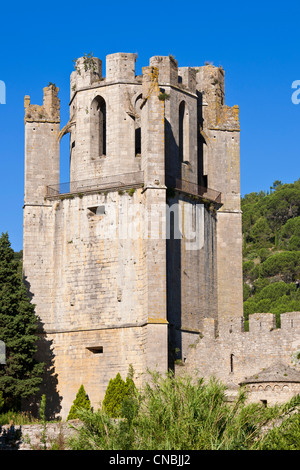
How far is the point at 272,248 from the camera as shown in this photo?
283 feet

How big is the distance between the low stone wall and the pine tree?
4698mm

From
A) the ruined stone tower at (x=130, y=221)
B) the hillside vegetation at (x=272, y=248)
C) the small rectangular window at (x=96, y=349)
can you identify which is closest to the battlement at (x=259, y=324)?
the ruined stone tower at (x=130, y=221)

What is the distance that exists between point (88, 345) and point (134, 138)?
7900mm

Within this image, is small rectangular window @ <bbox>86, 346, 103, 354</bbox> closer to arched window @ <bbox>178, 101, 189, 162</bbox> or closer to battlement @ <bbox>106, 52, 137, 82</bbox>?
arched window @ <bbox>178, 101, 189, 162</bbox>

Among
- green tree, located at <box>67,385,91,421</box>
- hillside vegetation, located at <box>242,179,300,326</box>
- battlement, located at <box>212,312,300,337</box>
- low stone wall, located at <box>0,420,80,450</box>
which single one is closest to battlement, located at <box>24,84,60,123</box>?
battlement, located at <box>212,312,300,337</box>

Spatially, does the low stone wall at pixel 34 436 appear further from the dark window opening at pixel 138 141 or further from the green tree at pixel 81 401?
the dark window opening at pixel 138 141

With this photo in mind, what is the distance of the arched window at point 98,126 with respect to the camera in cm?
4581

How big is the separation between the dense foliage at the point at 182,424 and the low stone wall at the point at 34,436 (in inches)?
71.9

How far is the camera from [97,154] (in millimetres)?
45688

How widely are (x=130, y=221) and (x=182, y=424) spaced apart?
1295 centimetres

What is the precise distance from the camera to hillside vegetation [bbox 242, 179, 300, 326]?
72.1m
